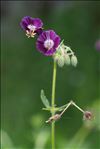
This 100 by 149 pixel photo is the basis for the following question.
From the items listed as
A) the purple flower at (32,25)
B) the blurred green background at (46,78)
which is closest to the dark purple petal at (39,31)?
the purple flower at (32,25)

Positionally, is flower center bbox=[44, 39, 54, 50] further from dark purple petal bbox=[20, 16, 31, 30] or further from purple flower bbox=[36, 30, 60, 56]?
dark purple petal bbox=[20, 16, 31, 30]

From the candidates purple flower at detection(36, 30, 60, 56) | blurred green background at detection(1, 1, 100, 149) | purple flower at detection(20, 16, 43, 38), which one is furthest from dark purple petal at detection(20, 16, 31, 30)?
blurred green background at detection(1, 1, 100, 149)

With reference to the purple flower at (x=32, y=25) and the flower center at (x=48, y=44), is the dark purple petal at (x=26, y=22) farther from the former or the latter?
the flower center at (x=48, y=44)

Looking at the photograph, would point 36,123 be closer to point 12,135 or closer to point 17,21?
point 12,135

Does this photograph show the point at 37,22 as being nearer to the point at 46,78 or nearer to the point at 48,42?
the point at 48,42

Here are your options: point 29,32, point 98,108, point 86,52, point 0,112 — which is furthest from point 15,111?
point 29,32

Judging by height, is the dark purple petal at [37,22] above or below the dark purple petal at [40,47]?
above

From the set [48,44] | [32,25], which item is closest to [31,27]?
[32,25]
